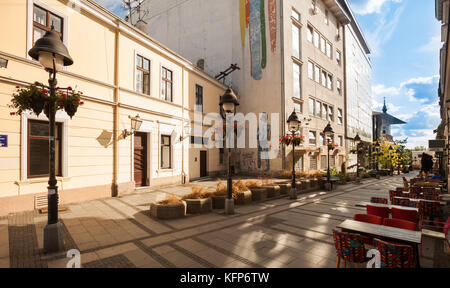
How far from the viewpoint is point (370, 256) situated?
11.7 feet

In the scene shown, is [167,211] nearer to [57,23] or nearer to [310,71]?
[57,23]

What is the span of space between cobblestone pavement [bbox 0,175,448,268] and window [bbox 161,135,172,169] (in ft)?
18.2

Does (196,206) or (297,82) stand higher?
(297,82)

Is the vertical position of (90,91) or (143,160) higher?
(90,91)

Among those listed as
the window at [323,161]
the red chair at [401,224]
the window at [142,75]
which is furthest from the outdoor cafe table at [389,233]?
the window at [323,161]

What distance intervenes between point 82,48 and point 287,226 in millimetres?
11659

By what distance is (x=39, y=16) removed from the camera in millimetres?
8586

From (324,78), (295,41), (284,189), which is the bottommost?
(284,189)

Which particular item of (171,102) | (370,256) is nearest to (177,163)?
(171,102)

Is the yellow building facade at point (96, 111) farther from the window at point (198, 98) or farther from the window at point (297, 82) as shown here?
the window at point (297, 82)

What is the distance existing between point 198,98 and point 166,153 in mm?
5937

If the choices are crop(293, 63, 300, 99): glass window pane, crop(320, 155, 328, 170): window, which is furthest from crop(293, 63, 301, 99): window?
crop(320, 155, 328, 170): window

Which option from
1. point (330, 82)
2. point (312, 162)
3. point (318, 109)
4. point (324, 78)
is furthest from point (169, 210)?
point (330, 82)

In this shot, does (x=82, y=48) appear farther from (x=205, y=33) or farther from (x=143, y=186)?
(x=205, y=33)
